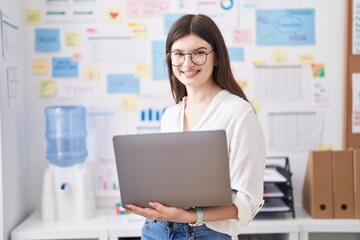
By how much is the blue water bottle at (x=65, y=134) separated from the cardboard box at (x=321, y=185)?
Answer: 3.89ft

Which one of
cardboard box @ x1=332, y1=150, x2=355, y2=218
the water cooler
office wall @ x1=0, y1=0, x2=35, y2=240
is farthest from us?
the water cooler

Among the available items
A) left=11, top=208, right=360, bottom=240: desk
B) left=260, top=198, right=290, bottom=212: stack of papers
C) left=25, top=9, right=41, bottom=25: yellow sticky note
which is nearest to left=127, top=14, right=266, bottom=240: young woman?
left=11, top=208, right=360, bottom=240: desk

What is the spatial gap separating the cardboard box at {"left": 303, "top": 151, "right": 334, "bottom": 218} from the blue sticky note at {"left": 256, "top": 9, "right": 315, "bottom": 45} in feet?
2.20

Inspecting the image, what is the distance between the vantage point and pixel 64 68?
243 centimetres

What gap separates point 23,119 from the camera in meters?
2.36

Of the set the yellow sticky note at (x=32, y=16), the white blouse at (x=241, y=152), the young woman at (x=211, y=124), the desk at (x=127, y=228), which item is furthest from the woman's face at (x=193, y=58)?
the yellow sticky note at (x=32, y=16)

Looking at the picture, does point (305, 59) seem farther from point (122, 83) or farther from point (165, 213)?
point (165, 213)

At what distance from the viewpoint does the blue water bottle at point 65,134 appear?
92.4 inches

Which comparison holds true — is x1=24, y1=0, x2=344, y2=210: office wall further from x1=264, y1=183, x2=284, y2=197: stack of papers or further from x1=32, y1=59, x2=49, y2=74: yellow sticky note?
x1=264, y1=183, x2=284, y2=197: stack of papers

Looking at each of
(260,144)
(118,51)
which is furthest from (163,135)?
(118,51)

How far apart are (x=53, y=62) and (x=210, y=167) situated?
155cm

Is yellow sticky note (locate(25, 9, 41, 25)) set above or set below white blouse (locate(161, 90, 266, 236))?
above

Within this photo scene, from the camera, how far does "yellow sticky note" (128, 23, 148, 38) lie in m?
2.42

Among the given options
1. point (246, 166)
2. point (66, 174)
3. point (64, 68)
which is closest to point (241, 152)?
Answer: point (246, 166)
